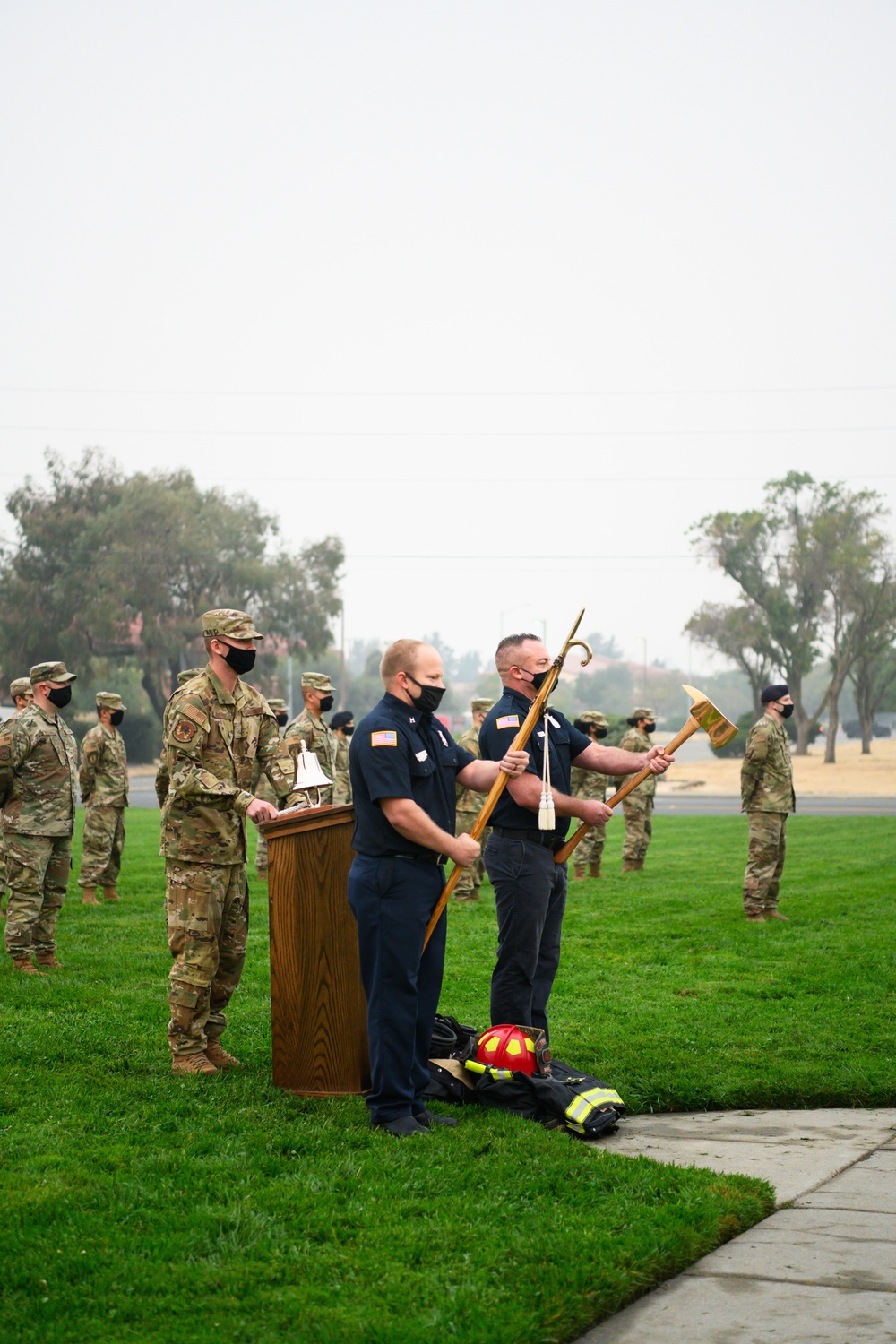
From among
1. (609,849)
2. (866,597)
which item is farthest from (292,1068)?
(866,597)

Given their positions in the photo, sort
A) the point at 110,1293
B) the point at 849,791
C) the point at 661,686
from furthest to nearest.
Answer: the point at 661,686 < the point at 849,791 < the point at 110,1293

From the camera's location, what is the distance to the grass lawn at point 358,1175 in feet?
12.2

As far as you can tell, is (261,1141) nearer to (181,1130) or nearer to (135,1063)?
(181,1130)

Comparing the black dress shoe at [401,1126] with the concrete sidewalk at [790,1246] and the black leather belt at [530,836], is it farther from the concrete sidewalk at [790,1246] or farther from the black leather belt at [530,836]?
the black leather belt at [530,836]

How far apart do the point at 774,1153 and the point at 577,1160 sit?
3.18 feet

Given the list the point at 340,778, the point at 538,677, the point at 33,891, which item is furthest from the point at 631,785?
the point at 340,778

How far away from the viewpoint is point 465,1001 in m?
8.34

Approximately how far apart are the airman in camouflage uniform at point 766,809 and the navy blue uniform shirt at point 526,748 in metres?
6.01

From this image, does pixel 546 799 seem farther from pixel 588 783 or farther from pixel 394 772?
pixel 588 783

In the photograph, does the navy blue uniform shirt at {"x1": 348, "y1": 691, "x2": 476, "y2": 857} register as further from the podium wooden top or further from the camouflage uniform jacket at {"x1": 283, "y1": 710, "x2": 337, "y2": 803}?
the camouflage uniform jacket at {"x1": 283, "y1": 710, "x2": 337, "y2": 803}

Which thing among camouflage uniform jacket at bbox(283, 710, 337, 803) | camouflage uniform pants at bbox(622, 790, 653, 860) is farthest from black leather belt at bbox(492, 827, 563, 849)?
camouflage uniform pants at bbox(622, 790, 653, 860)

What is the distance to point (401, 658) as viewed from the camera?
5.74 m

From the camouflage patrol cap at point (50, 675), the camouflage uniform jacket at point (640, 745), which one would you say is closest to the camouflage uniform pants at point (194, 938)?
the camouflage patrol cap at point (50, 675)

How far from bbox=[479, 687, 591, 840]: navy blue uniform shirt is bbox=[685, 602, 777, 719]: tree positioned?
53428 millimetres
